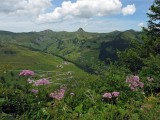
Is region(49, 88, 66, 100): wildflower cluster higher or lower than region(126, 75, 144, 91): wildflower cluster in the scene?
lower

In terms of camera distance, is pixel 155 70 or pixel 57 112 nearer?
pixel 57 112

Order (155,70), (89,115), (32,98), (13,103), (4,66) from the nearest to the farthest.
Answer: (89,115) → (13,103) → (32,98) → (4,66) → (155,70)

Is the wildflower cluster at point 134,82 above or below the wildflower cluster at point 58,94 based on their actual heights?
above

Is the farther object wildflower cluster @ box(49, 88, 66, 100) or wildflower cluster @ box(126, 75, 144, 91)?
wildflower cluster @ box(126, 75, 144, 91)

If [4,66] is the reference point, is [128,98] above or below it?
below

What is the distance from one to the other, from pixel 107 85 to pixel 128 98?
1.22 m

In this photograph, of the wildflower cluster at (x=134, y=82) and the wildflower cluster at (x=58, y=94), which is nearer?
the wildflower cluster at (x=58, y=94)

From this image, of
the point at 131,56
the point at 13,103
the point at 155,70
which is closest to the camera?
the point at 13,103

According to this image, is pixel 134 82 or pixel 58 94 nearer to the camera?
pixel 58 94

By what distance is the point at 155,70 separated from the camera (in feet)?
41.6

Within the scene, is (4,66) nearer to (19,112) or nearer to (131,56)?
(19,112)

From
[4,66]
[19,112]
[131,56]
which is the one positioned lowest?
[131,56]

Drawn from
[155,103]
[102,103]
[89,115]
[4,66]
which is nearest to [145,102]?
[155,103]

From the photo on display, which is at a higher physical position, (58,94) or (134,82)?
(134,82)
